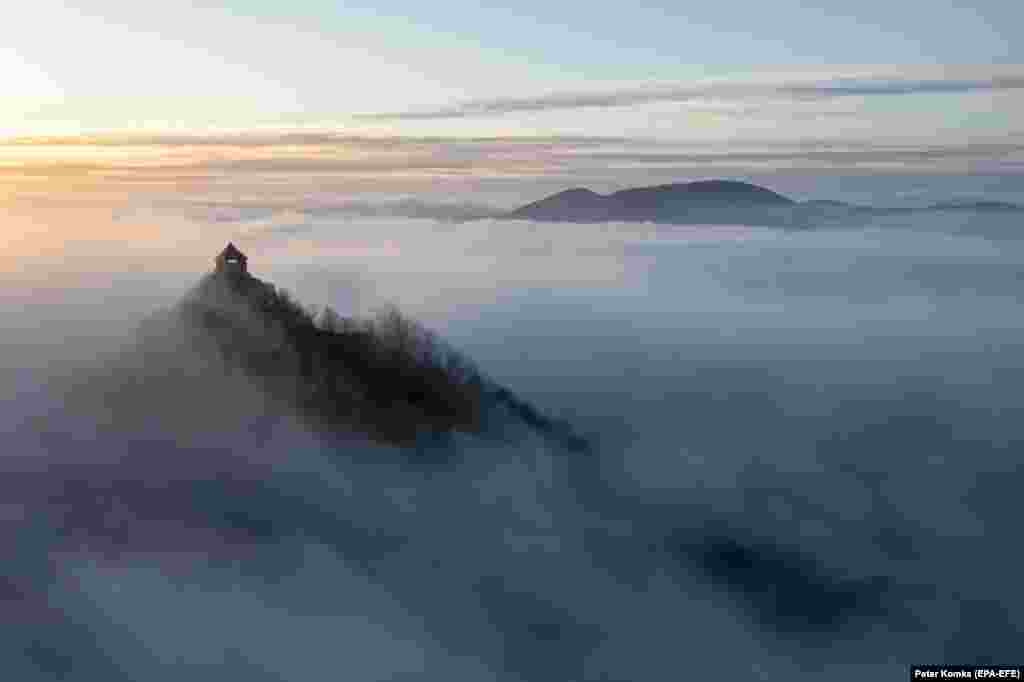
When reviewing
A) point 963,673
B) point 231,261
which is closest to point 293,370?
point 231,261

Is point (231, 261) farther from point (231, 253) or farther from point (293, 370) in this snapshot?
point (293, 370)

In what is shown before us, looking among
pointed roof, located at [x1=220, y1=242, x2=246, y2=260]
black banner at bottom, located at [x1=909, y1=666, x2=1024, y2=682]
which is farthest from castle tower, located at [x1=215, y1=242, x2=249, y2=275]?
black banner at bottom, located at [x1=909, y1=666, x2=1024, y2=682]

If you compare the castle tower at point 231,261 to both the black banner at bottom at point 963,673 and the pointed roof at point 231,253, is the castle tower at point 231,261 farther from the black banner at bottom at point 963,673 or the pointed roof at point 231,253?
the black banner at bottom at point 963,673

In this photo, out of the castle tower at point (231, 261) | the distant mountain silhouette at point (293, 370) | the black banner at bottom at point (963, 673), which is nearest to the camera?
the castle tower at point (231, 261)

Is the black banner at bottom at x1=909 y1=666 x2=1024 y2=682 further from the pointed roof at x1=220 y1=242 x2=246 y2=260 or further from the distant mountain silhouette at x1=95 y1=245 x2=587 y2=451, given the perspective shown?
the pointed roof at x1=220 y1=242 x2=246 y2=260

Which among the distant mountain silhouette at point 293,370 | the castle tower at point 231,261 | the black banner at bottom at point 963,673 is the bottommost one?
the black banner at bottom at point 963,673

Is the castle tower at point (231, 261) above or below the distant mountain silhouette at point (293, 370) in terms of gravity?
above

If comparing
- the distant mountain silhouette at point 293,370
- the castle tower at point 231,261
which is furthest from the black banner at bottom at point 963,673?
the castle tower at point 231,261

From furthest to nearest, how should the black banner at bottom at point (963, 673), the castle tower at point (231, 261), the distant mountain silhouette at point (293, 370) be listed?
the black banner at bottom at point (963, 673), the distant mountain silhouette at point (293, 370), the castle tower at point (231, 261)

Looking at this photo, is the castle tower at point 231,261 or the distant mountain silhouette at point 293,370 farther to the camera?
the distant mountain silhouette at point 293,370
